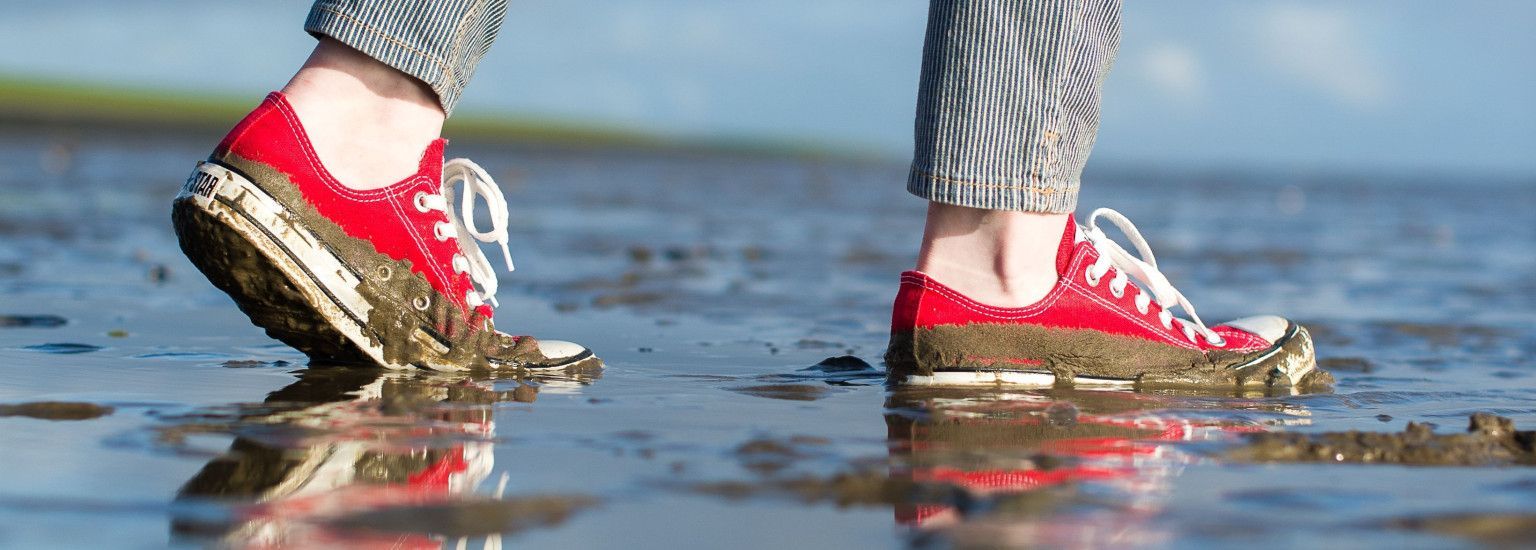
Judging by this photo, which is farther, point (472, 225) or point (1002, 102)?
point (472, 225)

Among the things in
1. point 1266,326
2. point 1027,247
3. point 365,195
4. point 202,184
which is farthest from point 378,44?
point 1266,326

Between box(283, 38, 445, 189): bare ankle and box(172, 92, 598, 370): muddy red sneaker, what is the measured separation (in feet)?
0.09

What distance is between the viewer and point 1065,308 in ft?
9.12

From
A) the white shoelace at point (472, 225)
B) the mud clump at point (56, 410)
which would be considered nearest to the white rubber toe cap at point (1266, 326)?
the white shoelace at point (472, 225)

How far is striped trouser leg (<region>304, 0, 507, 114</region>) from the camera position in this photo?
2512 millimetres

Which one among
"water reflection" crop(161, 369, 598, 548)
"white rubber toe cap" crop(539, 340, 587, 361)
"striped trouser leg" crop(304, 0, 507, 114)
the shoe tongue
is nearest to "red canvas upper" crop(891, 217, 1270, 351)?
the shoe tongue

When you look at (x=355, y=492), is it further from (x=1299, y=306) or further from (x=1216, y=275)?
(x=1216, y=275)

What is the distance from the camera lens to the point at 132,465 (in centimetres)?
171

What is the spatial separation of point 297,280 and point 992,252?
1.22m

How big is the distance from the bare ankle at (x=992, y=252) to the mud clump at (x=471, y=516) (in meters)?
1.25

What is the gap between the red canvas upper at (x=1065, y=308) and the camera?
2.71 metres

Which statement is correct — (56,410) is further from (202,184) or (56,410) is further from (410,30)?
(410,30)

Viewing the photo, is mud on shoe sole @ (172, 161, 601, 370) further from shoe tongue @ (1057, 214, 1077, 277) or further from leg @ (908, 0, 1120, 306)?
shoe tongue @ (1057, 214, 1077, 277)

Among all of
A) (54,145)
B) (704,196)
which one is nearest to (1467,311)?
(704,196)
